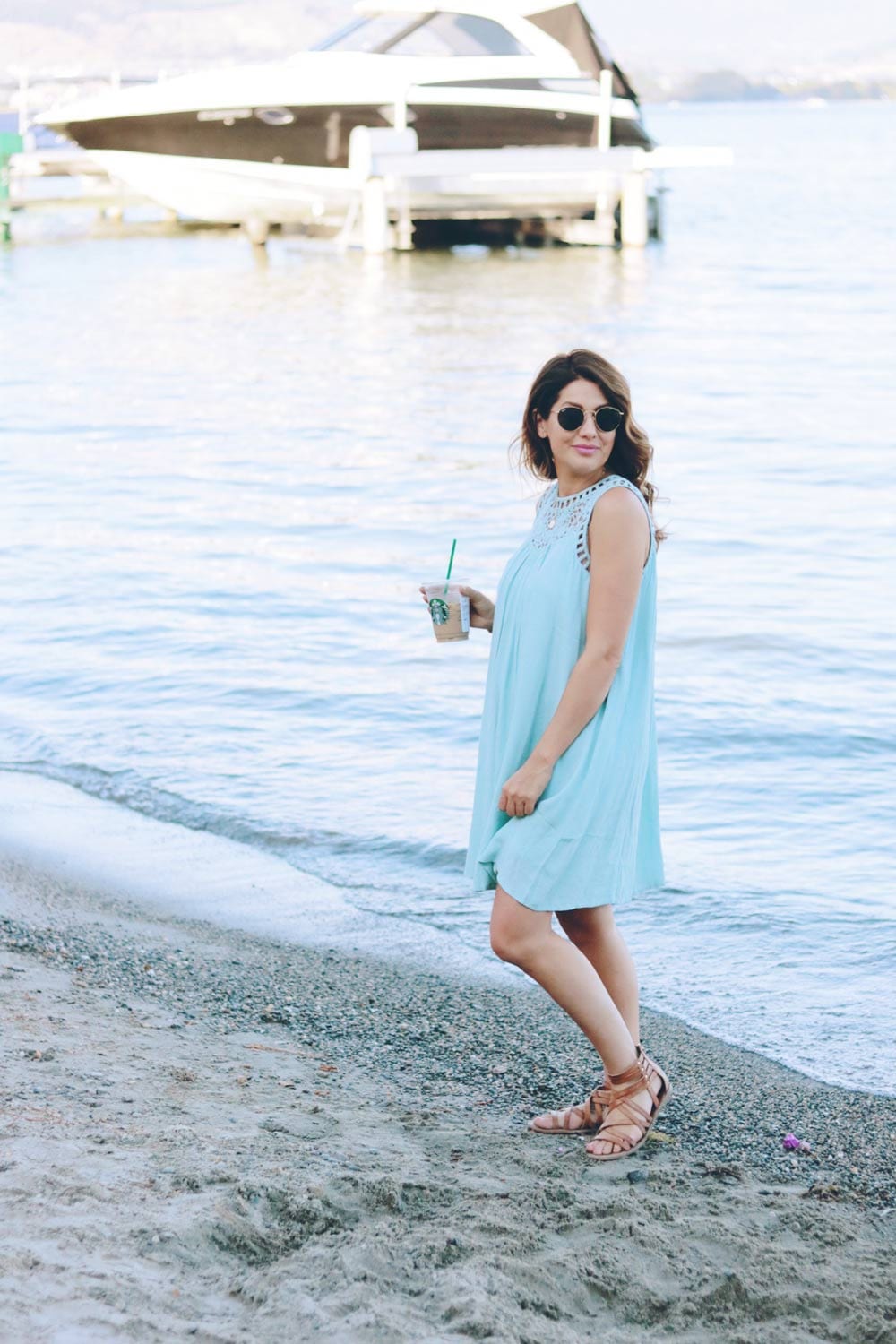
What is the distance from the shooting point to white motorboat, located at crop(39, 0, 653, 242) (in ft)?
97.7

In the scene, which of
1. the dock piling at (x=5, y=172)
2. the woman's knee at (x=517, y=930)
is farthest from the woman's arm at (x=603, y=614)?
the dock piling at (x=5, y=172)

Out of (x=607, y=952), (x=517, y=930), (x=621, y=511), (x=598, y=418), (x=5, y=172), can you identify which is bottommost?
(x=607, y=952)

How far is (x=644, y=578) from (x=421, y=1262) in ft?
4.71

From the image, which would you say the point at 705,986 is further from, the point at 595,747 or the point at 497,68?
the point at 497,68

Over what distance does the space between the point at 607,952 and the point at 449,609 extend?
0.85 m

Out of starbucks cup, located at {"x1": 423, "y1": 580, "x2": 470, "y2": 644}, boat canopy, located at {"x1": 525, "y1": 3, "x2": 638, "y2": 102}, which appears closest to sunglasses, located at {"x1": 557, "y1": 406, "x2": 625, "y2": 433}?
starbucks cup, located at {"x1": 423, "y1": 580, "x2": 470, "y2": 644}

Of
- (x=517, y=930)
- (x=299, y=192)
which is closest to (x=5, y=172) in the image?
(x=299, y=192)

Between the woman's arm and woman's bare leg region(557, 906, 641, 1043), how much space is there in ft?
1.29

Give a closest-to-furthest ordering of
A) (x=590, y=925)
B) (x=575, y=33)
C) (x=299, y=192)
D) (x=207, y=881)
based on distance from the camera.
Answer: (x=590, y=925) < (x=207, y=881) < (x=575, y=33) < (x=299, y=192)

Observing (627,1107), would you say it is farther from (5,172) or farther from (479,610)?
(5,172)

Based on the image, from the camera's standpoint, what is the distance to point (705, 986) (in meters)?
4.97

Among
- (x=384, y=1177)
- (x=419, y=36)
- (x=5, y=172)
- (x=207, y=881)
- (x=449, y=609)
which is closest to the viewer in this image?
(x=384, y=1177)

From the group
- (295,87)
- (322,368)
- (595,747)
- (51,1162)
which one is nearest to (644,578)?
(595,747)

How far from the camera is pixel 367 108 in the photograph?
3028cm
